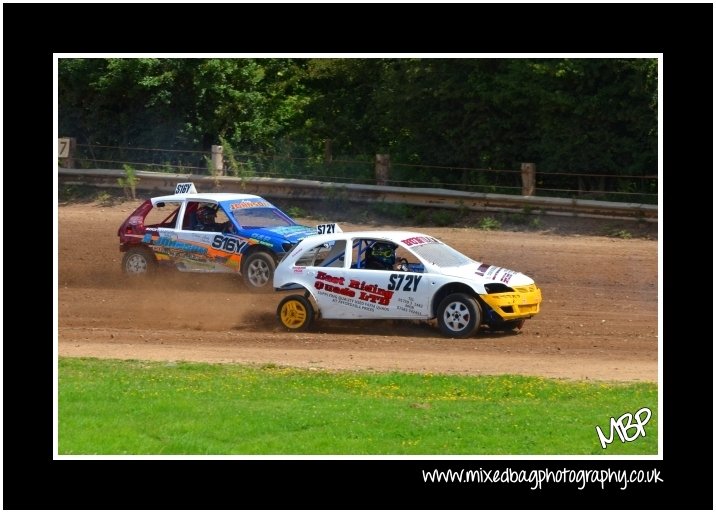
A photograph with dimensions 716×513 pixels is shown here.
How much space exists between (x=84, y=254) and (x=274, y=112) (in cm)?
952

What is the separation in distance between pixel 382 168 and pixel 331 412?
15.8 meters

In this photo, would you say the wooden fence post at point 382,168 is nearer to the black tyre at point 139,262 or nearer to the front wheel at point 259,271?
the black tyre at point 139,262

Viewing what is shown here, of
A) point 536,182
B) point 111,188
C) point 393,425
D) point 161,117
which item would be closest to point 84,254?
point 111,188

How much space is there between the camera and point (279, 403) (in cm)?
1089

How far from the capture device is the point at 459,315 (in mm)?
14414

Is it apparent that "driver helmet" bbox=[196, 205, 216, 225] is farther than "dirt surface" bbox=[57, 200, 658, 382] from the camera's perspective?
Yes

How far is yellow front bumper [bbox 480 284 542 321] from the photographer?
559 inches

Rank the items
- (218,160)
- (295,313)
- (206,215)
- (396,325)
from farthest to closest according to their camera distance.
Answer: (218,160) < (206,215) < (396,325) < (295,313)

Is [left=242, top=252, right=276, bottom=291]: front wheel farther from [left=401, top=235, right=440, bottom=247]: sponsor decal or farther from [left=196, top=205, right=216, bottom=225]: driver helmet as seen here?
[left=401, top=235, right=440, bottom=247]: sponsor decal

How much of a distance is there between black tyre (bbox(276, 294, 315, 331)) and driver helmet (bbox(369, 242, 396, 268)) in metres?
1.15

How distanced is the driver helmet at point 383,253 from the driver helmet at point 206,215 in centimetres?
445

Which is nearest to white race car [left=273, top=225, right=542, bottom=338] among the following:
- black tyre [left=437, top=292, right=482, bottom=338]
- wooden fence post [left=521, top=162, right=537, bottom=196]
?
black tyre [left=437, top=292, right=482, bottom=338]

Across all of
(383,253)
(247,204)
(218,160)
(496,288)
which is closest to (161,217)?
(218,160)

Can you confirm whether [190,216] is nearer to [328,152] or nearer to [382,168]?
[382,168]
